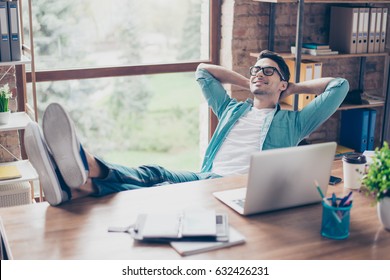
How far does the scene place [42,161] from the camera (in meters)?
2.04

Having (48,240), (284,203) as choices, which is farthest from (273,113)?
(48,240)

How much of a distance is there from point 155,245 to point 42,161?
0.61 m

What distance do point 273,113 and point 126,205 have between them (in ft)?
3.98

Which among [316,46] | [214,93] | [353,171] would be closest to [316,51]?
[316,46]

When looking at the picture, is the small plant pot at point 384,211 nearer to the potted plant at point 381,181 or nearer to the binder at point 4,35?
the potted plant at point 381,181

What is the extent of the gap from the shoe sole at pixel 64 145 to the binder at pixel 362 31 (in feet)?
8.30

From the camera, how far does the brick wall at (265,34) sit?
12.8ft

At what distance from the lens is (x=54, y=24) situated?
3.58 m

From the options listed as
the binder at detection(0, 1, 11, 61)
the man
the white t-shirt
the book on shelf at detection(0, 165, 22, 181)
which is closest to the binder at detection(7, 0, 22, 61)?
the binder at detection(0, 1, 11, 61)

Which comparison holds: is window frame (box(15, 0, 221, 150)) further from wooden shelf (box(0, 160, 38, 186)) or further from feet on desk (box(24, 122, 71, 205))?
feet on desk (box(24, 122, 71, 205))

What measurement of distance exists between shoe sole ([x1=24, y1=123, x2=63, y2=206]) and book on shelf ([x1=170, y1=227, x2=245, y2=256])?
0.56 metres

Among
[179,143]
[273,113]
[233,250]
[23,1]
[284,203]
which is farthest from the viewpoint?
[179,143]

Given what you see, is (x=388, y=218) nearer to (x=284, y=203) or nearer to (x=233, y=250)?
(x=284, y=203)

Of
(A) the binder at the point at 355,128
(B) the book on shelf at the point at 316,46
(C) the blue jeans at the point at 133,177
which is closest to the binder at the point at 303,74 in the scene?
(B) the book on shelf at the point at 316,46
